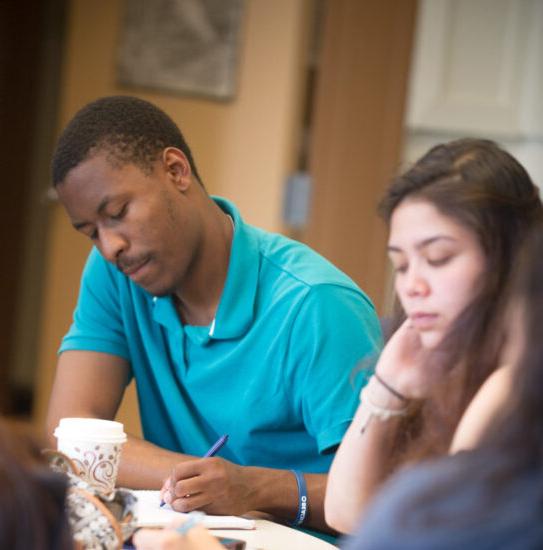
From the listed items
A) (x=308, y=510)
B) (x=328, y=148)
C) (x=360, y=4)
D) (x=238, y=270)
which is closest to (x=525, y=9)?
(x=360, y=4)

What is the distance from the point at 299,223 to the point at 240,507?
6.03ft

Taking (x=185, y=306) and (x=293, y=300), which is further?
(x=185, y=306)

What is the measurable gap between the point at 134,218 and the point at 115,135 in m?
0.15

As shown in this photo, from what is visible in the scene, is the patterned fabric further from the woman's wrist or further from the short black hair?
the short black hair

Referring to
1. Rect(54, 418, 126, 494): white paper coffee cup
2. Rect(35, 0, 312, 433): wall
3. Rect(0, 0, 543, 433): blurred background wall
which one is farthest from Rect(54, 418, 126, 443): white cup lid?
Rect(35, 0, 312, 433): wall

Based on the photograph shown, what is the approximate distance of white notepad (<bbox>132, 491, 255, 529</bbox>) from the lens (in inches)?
54.9

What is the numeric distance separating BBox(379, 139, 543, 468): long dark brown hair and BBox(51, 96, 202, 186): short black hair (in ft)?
1.99

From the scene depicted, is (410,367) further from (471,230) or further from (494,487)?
(494,487)

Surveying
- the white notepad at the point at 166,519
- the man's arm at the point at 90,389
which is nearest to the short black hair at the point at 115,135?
the man's arm at the point at 90,389

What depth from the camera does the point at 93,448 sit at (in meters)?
1.47

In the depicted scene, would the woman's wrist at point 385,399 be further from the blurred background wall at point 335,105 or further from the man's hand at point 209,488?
the blurred background wall at point 335,105

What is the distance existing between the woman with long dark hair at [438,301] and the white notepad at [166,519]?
0.43 ft

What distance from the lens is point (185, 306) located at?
76.4 inches

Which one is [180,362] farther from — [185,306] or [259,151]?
[259,151]
